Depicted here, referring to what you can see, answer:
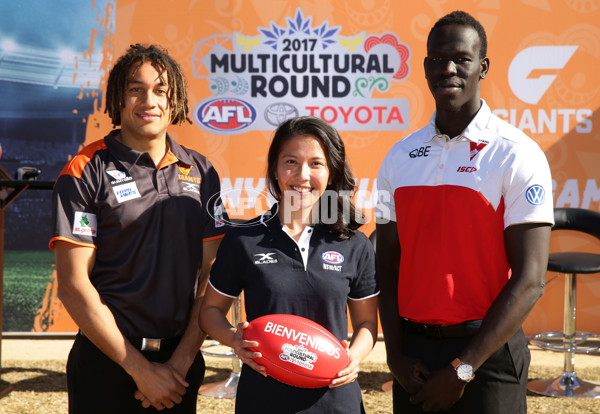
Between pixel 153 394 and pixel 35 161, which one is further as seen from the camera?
pixel 35 161

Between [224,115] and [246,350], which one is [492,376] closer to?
[246,350]

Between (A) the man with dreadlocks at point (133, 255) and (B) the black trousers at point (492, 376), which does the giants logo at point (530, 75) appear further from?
(A) the man with dreadlocks at point (133, 255)

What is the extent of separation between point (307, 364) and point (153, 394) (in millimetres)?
466

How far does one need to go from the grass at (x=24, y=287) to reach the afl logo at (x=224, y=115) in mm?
1612

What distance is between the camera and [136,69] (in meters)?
1.82

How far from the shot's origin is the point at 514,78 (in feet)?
15.5

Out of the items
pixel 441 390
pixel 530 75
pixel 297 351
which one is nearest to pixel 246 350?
pixel 297 351

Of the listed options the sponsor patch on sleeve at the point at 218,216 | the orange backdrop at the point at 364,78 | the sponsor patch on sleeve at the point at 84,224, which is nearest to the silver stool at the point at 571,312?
the orange backdrop at the point at 364,78

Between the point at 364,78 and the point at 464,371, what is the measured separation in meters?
3.47

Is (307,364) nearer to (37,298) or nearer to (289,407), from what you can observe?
(289,407)

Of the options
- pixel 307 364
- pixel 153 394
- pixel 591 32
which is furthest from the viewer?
pixel 591 32

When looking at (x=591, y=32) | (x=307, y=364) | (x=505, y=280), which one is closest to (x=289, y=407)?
(x=307, y=364)

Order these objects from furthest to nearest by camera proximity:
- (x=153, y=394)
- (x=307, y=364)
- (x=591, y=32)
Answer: (x=591, y=32)
(x=153, y=394)
(x=307, y=364)

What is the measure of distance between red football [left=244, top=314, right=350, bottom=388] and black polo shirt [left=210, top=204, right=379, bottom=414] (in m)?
0.06
